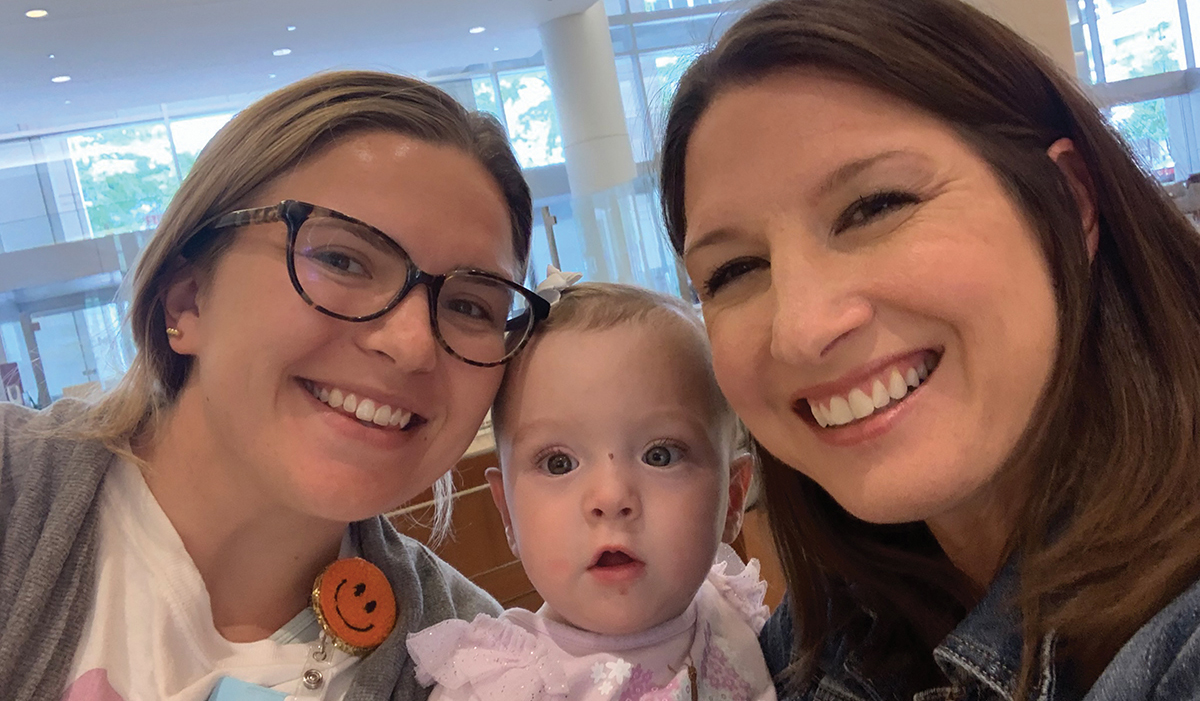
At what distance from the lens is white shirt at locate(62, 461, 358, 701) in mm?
1200

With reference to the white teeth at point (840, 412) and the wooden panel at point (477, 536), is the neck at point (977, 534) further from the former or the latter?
the wooden panel at point (477, 536)

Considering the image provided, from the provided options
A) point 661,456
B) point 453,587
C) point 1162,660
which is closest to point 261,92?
point 453,587

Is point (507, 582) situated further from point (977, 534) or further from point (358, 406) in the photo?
point (977, 534)

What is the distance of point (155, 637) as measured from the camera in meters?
1.23

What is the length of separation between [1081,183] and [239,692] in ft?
4.60

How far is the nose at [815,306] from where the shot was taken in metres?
0.92

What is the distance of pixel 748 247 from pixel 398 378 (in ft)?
1.91

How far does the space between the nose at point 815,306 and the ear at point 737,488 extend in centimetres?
53

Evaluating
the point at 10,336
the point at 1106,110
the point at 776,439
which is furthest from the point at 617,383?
the point at 10,336

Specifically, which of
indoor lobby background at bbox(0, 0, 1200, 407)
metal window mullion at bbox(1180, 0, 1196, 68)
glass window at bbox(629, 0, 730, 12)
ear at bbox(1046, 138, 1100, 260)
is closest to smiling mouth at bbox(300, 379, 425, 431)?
ear at bbox(1046, 138, 1100, 260)

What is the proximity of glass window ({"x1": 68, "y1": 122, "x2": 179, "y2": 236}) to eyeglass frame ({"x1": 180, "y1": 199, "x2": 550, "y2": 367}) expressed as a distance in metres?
6.63

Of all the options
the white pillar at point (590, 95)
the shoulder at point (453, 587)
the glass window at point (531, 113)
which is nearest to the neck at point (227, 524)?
the shoulder at point (453, 587)

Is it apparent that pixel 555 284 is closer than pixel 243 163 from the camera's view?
No

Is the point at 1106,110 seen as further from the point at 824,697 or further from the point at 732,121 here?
the point at 824,697
